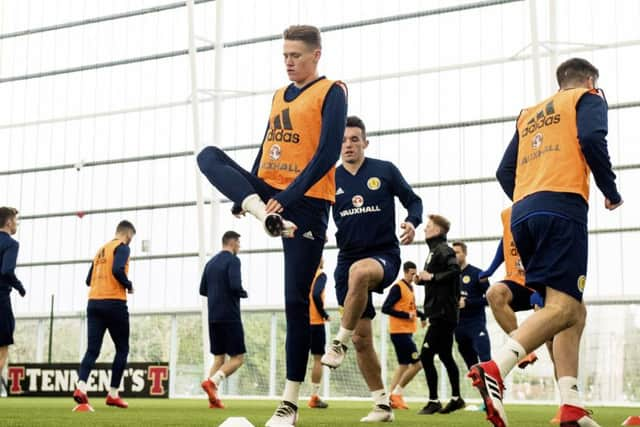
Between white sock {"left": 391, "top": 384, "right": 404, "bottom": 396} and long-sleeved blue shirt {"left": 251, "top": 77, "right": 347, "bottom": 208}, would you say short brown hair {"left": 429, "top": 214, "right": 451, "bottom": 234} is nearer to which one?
white sock {"left": 391, "top": 384, "right": 404, "bottom": 396}

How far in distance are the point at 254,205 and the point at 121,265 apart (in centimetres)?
507

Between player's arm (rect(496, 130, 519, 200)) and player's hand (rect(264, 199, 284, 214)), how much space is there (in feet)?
4.20

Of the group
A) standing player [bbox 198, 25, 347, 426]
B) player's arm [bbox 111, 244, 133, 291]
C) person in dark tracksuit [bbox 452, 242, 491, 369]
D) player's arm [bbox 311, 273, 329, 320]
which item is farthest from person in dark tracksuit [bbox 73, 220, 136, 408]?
standing player [bbox 198, 25, 347, 426]

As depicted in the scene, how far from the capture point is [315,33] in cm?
392

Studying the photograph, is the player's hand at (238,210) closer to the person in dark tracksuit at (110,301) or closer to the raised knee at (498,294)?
the raised knee at (498,294)

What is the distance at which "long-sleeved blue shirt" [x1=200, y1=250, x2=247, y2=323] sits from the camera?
338 inches

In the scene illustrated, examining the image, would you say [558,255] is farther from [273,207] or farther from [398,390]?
[398,390]

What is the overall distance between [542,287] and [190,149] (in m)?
17.5

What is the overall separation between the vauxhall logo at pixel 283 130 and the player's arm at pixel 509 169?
105cm

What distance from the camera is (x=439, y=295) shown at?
7.38 m

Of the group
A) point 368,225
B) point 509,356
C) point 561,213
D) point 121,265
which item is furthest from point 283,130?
point 121,265

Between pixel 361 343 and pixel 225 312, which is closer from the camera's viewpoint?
pixel 361 343

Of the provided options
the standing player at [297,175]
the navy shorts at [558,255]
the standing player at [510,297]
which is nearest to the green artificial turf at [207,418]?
the standing player at [510,297]

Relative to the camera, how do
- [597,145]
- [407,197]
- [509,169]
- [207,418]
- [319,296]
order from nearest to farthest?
[597,145] → [509,169] → [407,197] → [207,418] → [319,296]
